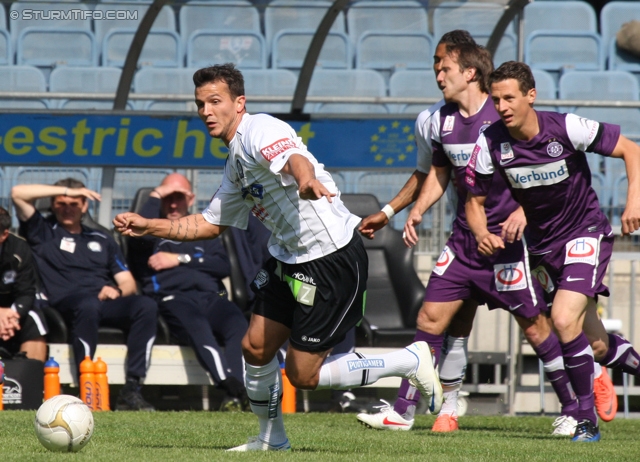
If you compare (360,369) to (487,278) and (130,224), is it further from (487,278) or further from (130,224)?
(487,278)

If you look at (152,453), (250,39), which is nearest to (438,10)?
(250,39)

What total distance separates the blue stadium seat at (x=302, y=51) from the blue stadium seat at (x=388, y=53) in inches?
8.8

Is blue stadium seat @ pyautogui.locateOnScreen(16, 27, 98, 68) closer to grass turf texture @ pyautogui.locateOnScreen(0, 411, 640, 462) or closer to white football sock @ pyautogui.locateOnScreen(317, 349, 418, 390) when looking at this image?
grass turf texture @ pyautogui.locateOnScreen(0, 411, 640, 462)

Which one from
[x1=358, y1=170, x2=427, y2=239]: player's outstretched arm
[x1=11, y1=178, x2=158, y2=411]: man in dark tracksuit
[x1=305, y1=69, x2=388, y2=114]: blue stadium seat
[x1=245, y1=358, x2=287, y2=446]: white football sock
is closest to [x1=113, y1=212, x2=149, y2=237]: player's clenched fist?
[x1=245, y1=358, x2=287, y2=446]: white football sock

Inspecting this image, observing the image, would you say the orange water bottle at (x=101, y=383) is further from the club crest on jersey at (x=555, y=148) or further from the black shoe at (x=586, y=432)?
the club crest on jersey at (x=555, y=148)

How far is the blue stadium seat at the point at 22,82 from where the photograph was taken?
31.9 ft

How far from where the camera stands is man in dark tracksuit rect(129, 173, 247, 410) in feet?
25.9

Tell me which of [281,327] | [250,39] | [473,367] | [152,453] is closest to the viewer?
[152,453]

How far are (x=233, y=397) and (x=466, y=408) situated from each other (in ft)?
7.33

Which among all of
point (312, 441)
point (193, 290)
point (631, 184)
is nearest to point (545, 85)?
point (193, 290)

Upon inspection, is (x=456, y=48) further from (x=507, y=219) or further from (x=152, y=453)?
(x=152, y=453)

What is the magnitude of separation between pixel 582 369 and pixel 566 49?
9209 millimetres

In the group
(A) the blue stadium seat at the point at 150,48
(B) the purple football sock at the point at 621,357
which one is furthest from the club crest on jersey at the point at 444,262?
(A) the blue stadium seat at the point at 150,48

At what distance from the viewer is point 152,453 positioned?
453cm
